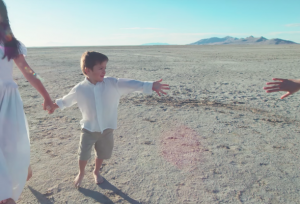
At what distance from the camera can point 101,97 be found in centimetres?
221

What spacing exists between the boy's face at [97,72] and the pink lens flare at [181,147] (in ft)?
4.43

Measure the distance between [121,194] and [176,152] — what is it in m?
1.03

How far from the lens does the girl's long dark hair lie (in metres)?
1.81

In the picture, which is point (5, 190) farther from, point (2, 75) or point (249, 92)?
point (249, 92)

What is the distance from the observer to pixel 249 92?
6277 millimetres

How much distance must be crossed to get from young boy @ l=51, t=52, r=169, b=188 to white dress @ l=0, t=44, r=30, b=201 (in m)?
0.50

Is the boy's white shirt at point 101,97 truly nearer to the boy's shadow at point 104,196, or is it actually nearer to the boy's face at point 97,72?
the boy's face at point 97,72

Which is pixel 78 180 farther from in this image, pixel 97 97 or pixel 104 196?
pixel 97 97

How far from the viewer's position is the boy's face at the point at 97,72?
7.00 ft

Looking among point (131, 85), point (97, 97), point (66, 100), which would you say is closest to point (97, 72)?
point (97, 97)

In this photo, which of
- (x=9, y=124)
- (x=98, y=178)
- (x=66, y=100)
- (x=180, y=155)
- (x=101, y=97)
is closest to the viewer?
(x=9, y=124)

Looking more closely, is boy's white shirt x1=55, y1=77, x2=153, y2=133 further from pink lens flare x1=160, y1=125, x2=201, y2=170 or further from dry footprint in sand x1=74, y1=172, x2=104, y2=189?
pink lens flare x1=160, y1=125, x2=201, y2=170

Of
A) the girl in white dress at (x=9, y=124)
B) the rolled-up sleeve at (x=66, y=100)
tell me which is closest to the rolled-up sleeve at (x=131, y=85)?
the rolled-up sleeve at (x=66, y=100)

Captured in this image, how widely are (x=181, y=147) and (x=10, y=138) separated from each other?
208cm
